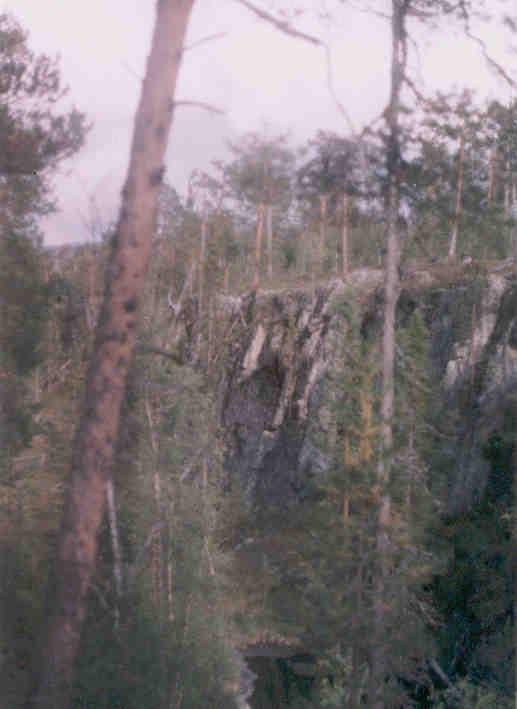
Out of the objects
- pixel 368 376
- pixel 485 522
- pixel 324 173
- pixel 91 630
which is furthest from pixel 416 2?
pixel 485 522

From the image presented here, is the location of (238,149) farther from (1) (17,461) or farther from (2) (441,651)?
(2) (441,651)

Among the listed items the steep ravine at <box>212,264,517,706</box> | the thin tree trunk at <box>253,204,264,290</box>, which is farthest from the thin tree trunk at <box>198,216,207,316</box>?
the thin tree trunk at <box>253,204,264,290</box>

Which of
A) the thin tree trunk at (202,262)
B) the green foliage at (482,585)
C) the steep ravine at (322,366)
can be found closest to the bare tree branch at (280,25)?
the steep ravine at (322,366)

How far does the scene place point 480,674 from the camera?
782 inches

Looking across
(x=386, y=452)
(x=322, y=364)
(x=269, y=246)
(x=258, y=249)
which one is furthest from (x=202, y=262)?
(x=386, y=452)

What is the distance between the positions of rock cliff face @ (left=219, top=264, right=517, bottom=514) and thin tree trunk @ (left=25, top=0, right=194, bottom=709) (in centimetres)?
1339

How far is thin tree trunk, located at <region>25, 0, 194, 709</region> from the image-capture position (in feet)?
17.7

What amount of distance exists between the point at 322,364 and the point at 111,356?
20.9m

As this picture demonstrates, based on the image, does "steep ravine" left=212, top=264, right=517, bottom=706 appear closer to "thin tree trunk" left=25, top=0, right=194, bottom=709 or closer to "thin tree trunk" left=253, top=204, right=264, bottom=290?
"thin tree trunk" left=253, top=204, right=264, bottom=290

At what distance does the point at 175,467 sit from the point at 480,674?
9182mm

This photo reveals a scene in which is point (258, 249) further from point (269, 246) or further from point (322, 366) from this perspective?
point (322, 366)

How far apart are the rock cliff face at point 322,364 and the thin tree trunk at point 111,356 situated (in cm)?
1339

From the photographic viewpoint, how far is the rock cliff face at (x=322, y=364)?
894 inches

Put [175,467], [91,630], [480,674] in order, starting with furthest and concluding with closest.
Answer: [480,674] → [175,467] → [91,630]
